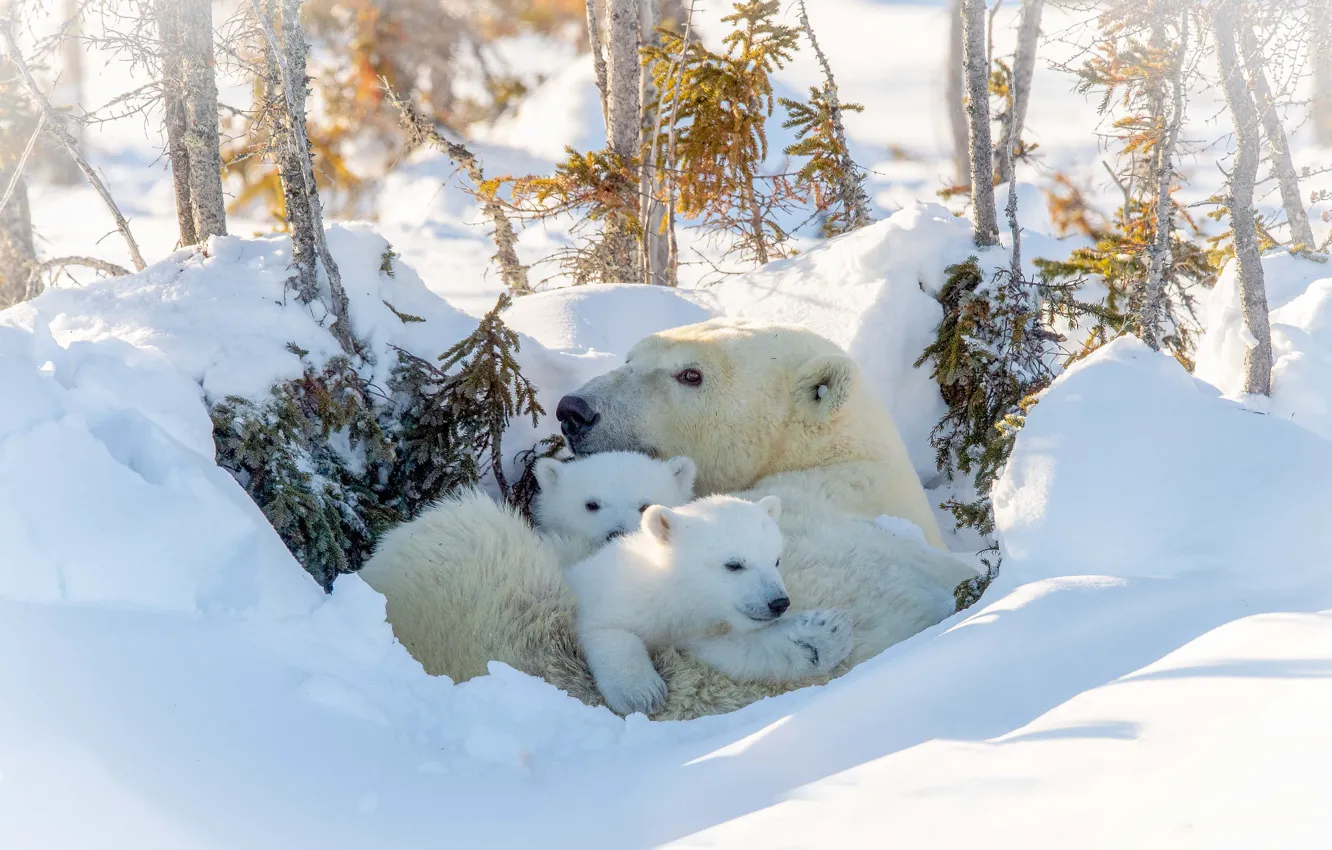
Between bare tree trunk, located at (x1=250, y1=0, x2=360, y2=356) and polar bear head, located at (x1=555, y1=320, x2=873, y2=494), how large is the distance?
0.90m

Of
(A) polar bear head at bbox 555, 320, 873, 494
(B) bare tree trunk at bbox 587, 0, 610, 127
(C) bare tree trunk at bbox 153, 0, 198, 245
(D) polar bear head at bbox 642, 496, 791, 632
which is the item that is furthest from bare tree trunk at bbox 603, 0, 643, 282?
(D) polar bear head at bbox 642, 496, 791, 632

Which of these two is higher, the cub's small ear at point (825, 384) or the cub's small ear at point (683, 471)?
the cub's small ear at point (825, 384)

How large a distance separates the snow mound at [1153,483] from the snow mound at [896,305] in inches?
88.9

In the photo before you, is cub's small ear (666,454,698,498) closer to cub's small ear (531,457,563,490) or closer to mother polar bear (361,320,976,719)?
mother polar bear (361,320,976,719)

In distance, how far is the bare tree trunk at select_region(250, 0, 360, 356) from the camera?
3.73 m

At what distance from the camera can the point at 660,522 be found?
3098 millimetres

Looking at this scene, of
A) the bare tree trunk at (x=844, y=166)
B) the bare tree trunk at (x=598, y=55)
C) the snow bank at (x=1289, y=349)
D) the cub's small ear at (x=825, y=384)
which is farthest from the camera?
the bare tree trunk at (x=598, y=55)

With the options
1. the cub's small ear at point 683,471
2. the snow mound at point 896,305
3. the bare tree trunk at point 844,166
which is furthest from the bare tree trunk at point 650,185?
the cub's small ear at point 683,471

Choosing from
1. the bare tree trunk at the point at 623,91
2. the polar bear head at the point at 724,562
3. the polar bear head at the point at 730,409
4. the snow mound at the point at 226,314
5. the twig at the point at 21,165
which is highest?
the bare tree trunk at the point at 623,91

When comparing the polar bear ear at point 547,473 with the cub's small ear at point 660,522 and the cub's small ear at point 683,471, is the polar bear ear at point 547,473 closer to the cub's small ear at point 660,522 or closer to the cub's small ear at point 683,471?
the cub's small ear at point 683,471

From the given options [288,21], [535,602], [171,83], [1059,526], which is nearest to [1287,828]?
[1059,526]

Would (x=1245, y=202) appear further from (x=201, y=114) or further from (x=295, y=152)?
(x=201, y=114)

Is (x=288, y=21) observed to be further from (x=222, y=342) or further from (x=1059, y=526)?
(x=1059, y=526)

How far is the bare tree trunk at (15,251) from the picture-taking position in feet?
25.7
